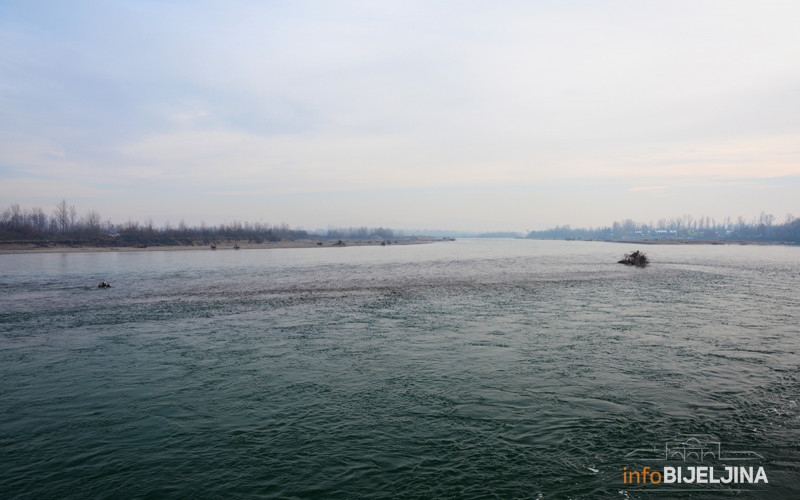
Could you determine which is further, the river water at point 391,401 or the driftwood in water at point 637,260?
the driftwood in water at point 637,260

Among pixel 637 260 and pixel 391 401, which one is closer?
pixel 391 401

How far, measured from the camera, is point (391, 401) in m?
12.1

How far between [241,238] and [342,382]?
153132 mm

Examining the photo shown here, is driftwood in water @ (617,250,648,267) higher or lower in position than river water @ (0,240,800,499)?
higher

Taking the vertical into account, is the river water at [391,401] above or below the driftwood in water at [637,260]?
below

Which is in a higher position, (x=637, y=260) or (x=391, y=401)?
(x=637, y=260)

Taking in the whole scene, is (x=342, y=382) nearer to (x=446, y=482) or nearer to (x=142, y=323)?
(x=446, y=482)

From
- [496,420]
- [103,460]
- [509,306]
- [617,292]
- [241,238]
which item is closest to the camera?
[103,460]

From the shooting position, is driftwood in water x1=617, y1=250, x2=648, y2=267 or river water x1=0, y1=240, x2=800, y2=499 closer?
river water x1=0, y1=240, x2=800, y2=499

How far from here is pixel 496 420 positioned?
10.7m

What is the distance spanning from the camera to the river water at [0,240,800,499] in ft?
27.3

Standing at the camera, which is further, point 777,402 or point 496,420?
point 777,402

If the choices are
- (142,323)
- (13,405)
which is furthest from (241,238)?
(13,405)

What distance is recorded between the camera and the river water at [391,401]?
834 cm
